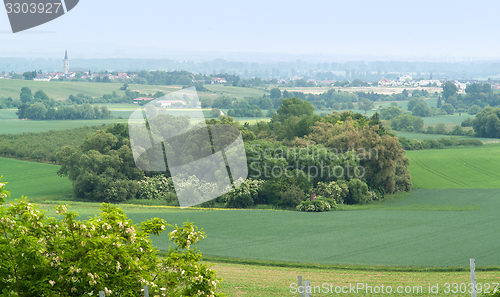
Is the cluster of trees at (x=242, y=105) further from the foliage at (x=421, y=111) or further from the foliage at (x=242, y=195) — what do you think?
the foliage at (x=242, y=195)

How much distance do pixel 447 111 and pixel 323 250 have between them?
13218 cm

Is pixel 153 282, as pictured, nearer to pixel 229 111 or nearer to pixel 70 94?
pixel 229 111

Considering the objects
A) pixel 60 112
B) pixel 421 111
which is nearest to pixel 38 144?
pixel 60 112

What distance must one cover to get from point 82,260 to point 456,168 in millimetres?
61187

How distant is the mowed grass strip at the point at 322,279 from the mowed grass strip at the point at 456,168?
34.7 meters

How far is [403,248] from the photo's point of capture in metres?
26.5

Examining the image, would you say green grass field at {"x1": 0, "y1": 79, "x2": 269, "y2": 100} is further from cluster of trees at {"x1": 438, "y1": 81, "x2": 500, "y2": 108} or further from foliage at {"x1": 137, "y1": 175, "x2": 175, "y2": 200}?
foliage at {"x1": 137, "y1": 175, "x2": 175, "y2": 200}

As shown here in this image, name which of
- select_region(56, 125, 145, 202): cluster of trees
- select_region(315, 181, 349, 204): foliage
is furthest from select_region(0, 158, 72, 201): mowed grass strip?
select_region(315, 181, 349, 204): foliage

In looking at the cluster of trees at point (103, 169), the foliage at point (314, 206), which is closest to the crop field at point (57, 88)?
the cluster of trees at point (103, 169)

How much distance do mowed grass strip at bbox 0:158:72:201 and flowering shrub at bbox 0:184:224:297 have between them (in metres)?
Answer: 37.7

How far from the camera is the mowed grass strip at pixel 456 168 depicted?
179ft

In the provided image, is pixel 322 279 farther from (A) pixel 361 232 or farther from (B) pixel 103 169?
(B) pixel 103 169

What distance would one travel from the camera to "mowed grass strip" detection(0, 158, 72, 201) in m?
46.5

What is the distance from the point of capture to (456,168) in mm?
61719
